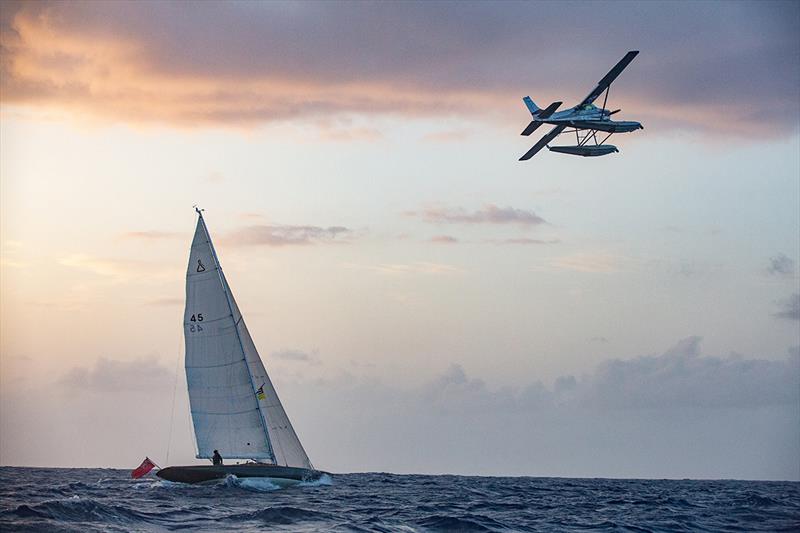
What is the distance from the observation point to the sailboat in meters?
62.9

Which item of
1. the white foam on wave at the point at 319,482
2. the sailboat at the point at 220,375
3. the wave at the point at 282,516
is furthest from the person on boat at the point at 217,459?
the wave at the point at 282,516

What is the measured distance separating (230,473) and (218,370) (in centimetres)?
700

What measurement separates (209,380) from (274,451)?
6124 millimetres

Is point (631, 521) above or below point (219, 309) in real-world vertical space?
below

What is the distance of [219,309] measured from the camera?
63.2 meters

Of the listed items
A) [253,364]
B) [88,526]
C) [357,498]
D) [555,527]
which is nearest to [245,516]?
[88,526]

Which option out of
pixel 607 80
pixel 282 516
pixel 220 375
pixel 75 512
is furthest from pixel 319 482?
pixel 607 80

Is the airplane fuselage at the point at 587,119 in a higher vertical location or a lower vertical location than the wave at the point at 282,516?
higher

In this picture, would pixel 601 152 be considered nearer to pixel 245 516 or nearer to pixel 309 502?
pixel 309 502

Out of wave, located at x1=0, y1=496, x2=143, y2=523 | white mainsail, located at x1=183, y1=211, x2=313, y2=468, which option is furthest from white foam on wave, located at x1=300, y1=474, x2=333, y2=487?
wave, located at x1=0, y1=496, x2=143, y2=523

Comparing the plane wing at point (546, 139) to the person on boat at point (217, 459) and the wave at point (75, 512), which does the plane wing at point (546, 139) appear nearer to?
the person on boat at point (217, 459)

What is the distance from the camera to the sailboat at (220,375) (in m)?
62.9

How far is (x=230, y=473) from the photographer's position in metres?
59.8

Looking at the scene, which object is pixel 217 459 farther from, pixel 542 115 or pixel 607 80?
pixel 607 80
